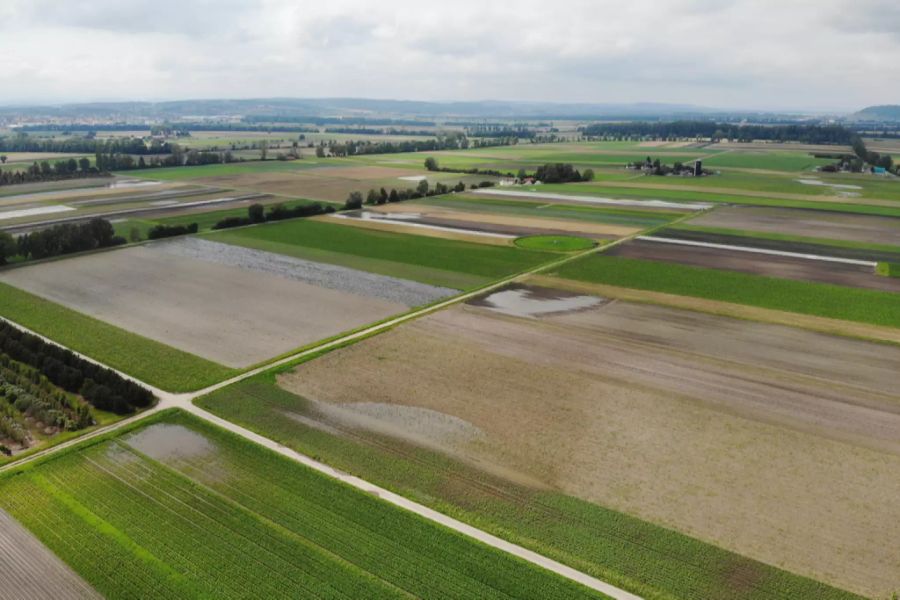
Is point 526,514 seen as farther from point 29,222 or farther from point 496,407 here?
point 29,222

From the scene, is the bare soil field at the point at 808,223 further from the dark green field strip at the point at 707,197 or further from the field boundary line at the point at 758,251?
the field boundary line at the point at 758,251

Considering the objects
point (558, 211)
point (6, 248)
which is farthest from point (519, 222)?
point (6, 248)

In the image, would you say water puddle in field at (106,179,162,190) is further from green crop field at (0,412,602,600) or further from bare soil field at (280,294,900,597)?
green crop field at (0,412,602,600)

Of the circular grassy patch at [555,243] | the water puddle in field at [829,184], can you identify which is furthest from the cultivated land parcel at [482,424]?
the water puddle in field at [829,184]

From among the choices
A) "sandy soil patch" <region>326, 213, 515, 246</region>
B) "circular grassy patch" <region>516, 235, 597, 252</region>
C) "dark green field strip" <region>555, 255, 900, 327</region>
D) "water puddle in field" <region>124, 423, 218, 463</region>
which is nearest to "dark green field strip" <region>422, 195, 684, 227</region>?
"circular grassy patch" <region>516, 235, 597, 252</region>

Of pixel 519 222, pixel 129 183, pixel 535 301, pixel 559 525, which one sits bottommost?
pixel 559 525

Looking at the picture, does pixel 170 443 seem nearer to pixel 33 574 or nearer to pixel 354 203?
pixel 33 574

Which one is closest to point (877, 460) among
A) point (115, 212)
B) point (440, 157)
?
point (115, 212)
